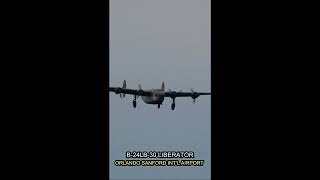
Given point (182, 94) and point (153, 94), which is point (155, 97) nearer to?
point (153, 94)

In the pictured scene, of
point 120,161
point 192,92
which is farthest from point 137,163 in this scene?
point 192,92

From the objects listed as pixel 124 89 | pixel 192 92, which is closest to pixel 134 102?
pixel 124 89

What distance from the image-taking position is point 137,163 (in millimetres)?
4051

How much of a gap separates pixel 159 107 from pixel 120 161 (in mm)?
646

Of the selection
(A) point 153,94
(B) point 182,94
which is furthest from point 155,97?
(B) point 182,94

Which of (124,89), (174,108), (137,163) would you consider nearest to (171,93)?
(174,108)

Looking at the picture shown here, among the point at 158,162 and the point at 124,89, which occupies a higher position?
the point at 124,89

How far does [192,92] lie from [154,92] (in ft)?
1.21

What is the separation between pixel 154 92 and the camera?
4145 millimetres
